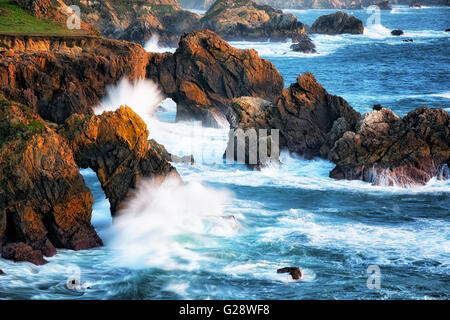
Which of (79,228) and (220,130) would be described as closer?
(79,228)

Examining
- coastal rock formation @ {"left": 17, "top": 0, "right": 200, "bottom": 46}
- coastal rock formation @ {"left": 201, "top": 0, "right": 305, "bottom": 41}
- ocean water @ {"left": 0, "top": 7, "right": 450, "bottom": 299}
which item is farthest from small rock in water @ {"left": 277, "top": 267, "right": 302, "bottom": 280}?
coastal rock formation @ {"left": 201, "top": 0, "right": 305, "bottom": 41}

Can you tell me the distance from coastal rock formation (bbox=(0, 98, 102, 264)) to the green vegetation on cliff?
70.8 ft

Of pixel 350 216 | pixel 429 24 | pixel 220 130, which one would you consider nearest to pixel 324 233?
pixel 350 216

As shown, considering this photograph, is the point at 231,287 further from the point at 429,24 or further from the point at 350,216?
the point at 429,24

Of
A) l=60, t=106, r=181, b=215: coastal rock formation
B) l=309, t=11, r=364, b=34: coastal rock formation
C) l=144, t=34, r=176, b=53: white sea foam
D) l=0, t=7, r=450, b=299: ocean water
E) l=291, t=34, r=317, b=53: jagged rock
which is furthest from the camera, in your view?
l=309, t=11, r=364, b=34: coastal rock formation

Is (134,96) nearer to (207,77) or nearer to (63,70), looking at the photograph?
(207,77)

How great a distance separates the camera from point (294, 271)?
16.2 meters

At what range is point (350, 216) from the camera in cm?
2162

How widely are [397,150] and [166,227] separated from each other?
1083 cm

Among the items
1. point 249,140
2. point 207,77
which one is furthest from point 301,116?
point 207,77

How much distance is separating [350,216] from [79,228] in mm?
9278

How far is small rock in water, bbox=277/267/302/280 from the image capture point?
635 inches

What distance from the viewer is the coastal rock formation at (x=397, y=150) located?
25.1 meters

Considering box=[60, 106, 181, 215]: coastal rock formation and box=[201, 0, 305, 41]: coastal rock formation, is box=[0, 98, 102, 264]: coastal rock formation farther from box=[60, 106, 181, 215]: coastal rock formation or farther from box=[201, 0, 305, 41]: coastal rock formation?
box=[201, 0, 305, 41]: coastal rock formation
